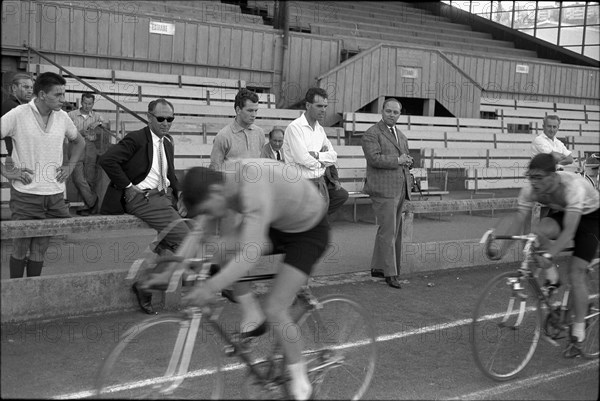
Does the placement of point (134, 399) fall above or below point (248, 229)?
below

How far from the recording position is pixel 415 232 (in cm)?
1061

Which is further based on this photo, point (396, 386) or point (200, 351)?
point (396, 386)

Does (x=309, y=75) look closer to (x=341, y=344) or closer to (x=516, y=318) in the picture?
(x=516, y=318)

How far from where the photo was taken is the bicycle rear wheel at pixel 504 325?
524cm

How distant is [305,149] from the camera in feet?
23.7

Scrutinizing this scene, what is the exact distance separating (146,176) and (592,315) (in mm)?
3938

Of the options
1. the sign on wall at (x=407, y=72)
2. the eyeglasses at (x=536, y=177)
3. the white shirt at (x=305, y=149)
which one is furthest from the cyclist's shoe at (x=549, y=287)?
the sign on wall at (x=407, y=72)

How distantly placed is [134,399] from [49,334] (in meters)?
2.27

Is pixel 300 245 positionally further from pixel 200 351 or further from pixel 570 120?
pixel 570 120

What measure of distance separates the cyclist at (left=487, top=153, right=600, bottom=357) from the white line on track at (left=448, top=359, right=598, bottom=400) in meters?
0.16

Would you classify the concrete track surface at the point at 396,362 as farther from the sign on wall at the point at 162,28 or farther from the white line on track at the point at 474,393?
the sign on wall at the point at 162,28

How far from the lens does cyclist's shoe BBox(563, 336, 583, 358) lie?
18.2ft

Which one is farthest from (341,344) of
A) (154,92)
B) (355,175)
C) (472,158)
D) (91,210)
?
(472,158)

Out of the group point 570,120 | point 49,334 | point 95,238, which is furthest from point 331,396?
point 570,120
